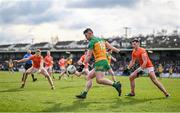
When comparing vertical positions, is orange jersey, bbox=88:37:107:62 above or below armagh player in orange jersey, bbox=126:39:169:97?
above

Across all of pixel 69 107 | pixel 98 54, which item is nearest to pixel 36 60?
pixel 98 54

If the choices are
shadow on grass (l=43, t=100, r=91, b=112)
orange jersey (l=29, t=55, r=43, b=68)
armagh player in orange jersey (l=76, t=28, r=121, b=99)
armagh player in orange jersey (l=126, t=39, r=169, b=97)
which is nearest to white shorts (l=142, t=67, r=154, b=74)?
armagh player in orange jersey (l=126, t=39, r=169, b=97)

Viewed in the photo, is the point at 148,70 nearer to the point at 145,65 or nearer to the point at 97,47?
the point at 145,65

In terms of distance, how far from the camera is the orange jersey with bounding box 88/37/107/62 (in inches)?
482

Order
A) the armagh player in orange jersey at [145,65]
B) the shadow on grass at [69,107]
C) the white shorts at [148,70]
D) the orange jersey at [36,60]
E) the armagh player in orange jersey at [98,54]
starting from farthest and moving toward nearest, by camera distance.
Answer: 1. the orange jersey at [36,60]
2. the white shorts at [148,70]
3. the armagh player in orange jersey at [145,65]
4. the armagh player in orange jersey at [98,54]
5. the shadow on grass at [69,107]

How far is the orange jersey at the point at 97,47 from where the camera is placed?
12234 millimetres

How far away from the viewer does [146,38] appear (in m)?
86.4

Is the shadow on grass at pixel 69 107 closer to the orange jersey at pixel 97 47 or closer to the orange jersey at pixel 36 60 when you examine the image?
the orange jersey at pixel 97 47

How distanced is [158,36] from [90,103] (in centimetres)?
7581

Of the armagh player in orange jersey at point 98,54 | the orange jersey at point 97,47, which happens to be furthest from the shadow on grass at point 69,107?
the orange jersey at point 97,47

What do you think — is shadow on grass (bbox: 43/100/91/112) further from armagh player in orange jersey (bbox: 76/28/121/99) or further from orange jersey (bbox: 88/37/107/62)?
orange jersey (bbox: 88/37/107/62)

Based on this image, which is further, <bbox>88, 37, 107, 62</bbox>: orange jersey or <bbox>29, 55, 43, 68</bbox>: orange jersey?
<bbox>29, 55, 43, 68</bbox>: orange jersey

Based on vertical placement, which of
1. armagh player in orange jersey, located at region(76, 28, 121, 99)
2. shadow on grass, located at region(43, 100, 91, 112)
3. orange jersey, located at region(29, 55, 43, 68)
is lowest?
shadow on grass, located at region(43, 100, 91, 112)

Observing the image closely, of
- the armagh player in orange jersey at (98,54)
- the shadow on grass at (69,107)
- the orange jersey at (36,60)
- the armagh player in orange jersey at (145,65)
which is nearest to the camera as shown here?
the shadow on grass at (69,107)
